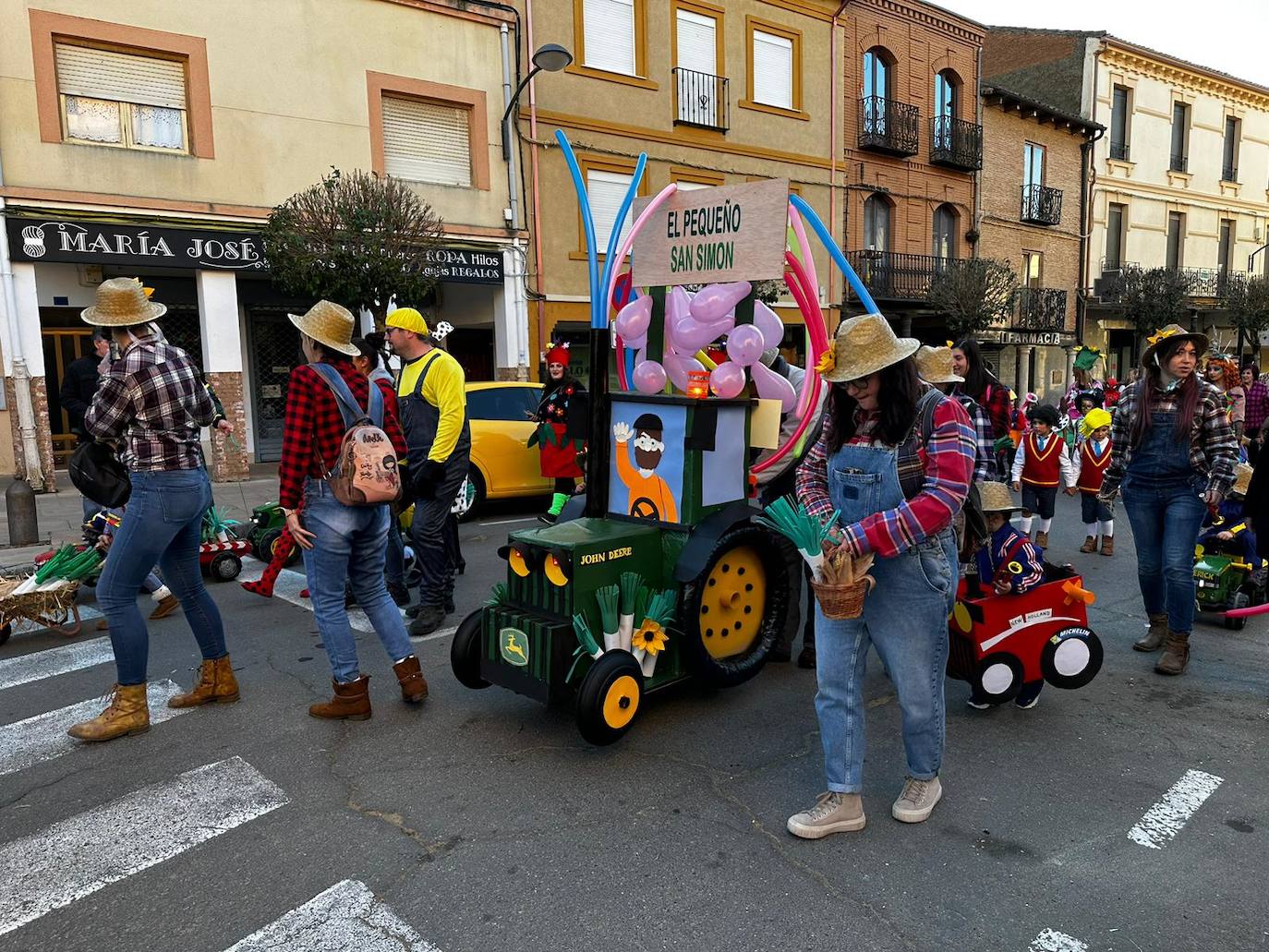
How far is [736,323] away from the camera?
4750 mm

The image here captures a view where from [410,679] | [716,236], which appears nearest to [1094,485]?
[716,236]

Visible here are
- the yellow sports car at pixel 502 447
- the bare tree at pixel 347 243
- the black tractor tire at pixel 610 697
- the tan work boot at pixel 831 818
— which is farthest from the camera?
the bare tree at pixel 347 243

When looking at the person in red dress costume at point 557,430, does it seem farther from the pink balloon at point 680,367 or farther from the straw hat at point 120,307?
the straw hat at point 120,307

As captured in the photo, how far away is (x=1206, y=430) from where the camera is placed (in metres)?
4.55

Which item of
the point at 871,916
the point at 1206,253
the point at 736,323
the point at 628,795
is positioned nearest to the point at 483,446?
the point at 736,323

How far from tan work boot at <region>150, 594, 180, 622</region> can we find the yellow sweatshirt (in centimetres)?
219

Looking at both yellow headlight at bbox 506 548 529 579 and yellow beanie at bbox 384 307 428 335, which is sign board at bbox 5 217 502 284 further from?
yellow headlight at bbox 506 548 529 579

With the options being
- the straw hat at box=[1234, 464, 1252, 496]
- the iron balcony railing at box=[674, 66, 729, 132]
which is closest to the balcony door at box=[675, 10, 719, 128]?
the iron balcony railing at box=[674, 66, 729, 132]

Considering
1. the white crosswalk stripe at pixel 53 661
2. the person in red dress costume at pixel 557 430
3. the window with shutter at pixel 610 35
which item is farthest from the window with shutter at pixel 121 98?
the white crosswalk stripe at pixel 53 661

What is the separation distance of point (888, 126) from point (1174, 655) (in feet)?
64.3

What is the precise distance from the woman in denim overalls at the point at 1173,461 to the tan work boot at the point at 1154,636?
0.18 meters

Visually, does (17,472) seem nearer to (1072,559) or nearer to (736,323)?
(736,323)

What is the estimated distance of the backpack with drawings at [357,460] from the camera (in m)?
3.89

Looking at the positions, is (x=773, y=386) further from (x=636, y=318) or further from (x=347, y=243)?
(x=347, y=243)
